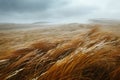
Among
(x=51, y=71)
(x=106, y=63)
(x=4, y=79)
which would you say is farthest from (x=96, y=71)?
(x=4, y=79)

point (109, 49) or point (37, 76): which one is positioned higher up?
point (109, 49)

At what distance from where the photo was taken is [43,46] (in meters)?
3.07

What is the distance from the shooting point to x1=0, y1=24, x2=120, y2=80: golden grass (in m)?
2.10

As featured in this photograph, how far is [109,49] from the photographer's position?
241 cm

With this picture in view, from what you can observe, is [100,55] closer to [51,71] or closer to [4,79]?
[51,71]

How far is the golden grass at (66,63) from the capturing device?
210 centimetres

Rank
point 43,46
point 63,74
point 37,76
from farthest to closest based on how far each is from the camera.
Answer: point 43,46 < point 37,76 < point 63,74

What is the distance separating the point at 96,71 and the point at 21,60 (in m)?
1.01

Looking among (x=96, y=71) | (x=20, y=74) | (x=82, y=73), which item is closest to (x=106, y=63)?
(x=96, y=71)

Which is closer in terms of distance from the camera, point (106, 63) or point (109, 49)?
point (106, 63)

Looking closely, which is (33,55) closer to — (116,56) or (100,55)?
(100,55)

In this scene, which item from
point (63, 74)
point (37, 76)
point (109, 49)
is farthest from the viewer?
point (109, 49)

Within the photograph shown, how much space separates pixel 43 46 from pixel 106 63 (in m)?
1.18

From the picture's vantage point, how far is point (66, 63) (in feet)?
7.33
